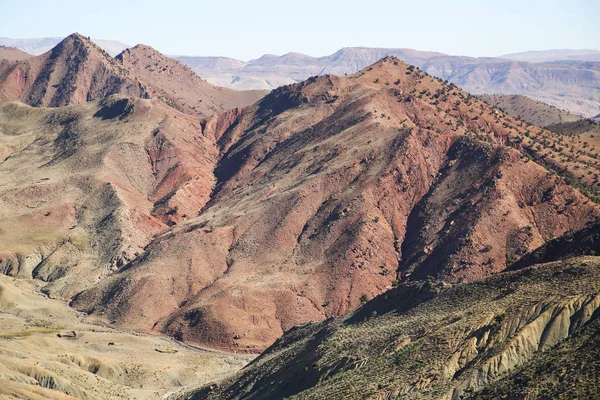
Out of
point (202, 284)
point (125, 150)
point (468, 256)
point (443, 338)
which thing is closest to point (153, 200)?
point (125, 150)

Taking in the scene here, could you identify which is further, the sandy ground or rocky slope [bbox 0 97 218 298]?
rocky slope [bbox 0 97 218 298]

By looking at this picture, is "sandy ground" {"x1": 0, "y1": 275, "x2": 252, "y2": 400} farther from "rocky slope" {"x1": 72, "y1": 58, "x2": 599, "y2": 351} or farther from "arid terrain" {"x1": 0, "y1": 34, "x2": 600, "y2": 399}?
"rocky slope" {"x1": 72, "y1": 58, "x2": 599, "y2": 351}

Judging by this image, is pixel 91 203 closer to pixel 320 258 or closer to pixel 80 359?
pixel 320 258

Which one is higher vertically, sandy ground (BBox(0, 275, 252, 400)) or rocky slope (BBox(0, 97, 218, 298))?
rocky slope (BBox(0, 97, 218, 298))

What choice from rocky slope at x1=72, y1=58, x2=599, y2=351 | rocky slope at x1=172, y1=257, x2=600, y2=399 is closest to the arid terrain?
rocky slope at x1=172, y1=257, x2=600, y2=399

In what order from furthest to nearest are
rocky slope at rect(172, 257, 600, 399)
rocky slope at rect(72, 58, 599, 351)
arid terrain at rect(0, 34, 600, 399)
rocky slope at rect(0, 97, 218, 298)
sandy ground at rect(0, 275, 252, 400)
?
rocky slope at rect(0, 97, 218, 298)
rocky slope at rect(72, 58, 599, 351)
sandy ground at rect(0, 275, 252, 400)
arid terrain at rect(0, 34, 600, 399)
rocky slope at rect(172, 257, 600, 399)

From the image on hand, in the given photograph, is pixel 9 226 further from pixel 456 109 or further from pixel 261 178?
pixel 456 109

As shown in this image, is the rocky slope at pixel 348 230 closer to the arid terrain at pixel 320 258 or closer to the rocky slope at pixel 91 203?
the arid terrain at pixel 320 258
